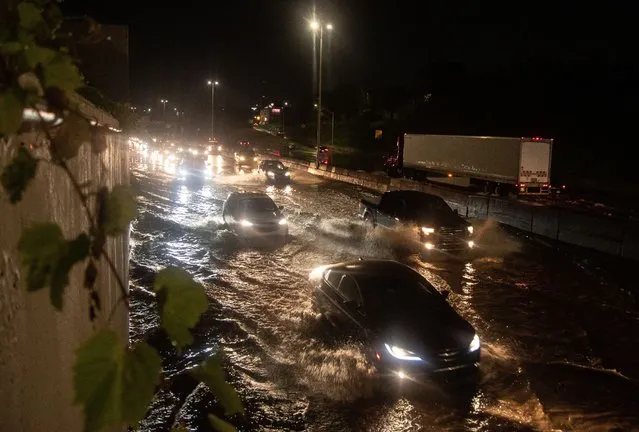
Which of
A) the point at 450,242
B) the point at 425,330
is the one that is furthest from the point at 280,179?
the point at 425,330

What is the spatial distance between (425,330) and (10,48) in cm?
830

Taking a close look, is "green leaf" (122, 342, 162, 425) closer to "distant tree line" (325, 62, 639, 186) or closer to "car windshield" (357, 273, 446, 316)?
"car windshield" (357, 273, 446, 316)

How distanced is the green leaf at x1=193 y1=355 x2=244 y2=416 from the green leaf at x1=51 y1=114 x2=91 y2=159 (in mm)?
672

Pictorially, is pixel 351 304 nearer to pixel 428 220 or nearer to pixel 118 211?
pixel 118 211

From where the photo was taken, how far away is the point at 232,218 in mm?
19875

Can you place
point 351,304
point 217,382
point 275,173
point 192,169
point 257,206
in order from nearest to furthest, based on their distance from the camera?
point 217,382 → point 351,304 → point 257,206 → point 275,173 → point 192,169

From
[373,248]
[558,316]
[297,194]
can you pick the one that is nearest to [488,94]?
[297,194]

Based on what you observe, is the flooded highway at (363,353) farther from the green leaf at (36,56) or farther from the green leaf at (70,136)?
the green leaf at (36,56)

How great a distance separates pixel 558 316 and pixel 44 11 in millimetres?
12406

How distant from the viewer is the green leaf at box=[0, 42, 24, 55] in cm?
138

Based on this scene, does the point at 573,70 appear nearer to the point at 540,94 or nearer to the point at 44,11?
the point at 540,94

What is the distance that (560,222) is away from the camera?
20469 mm

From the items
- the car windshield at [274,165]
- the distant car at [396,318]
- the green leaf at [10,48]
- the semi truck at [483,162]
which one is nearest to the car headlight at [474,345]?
the distant car at [396,318]

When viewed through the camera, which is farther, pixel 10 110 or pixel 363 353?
pixel 363 353
